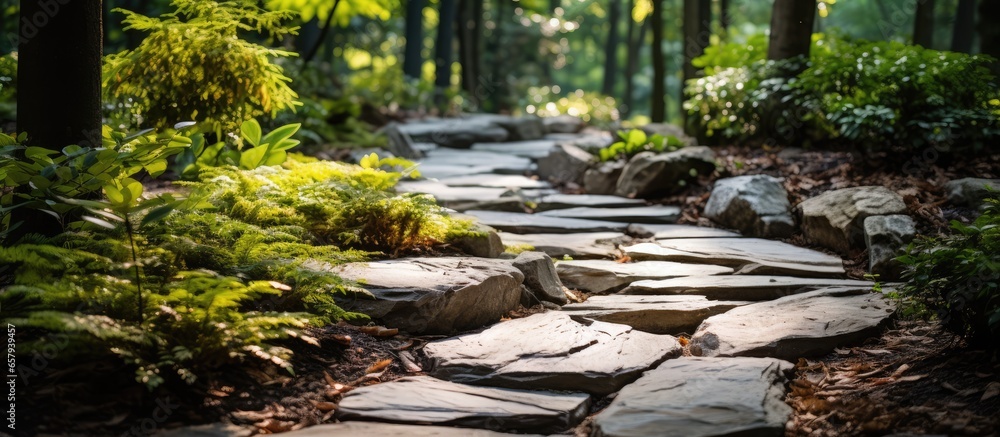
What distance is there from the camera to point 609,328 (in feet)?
14.9

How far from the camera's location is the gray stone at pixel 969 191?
19.6 ft

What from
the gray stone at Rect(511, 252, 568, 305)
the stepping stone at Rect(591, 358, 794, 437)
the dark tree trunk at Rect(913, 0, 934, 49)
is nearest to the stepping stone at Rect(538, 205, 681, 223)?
the gray stone at Rect(511, 252, 568, 305)

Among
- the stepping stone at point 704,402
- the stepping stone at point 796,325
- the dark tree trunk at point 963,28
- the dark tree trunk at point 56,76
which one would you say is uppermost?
→ the dark tree trunk at point 963,28

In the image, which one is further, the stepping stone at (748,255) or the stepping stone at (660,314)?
the stepping stone at (748,255)

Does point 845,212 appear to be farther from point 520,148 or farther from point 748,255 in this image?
point 520,148

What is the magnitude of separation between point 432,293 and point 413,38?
58.8 ft

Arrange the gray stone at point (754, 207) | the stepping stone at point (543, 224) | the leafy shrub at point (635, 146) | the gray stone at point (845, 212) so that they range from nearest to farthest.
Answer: the gray stone at point (845, 212) < the gray stone at point (754, 207) < the stepping stone at point (543, 224) < the leafy shrub at point (635, 146)

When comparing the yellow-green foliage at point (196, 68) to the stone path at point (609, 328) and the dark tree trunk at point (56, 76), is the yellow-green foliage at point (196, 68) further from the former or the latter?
the stone path at point (609, 328)

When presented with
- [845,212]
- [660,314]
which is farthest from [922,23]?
[660,314]

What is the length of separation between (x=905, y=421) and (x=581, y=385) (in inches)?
55.7

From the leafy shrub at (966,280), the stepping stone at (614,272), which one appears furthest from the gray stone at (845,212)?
the leafy shrub at (966,280)

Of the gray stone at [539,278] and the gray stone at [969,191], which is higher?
the gray stone at [969,191]

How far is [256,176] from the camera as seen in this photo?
17.9 ft

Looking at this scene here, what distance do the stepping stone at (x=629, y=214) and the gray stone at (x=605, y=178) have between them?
3.23ft
